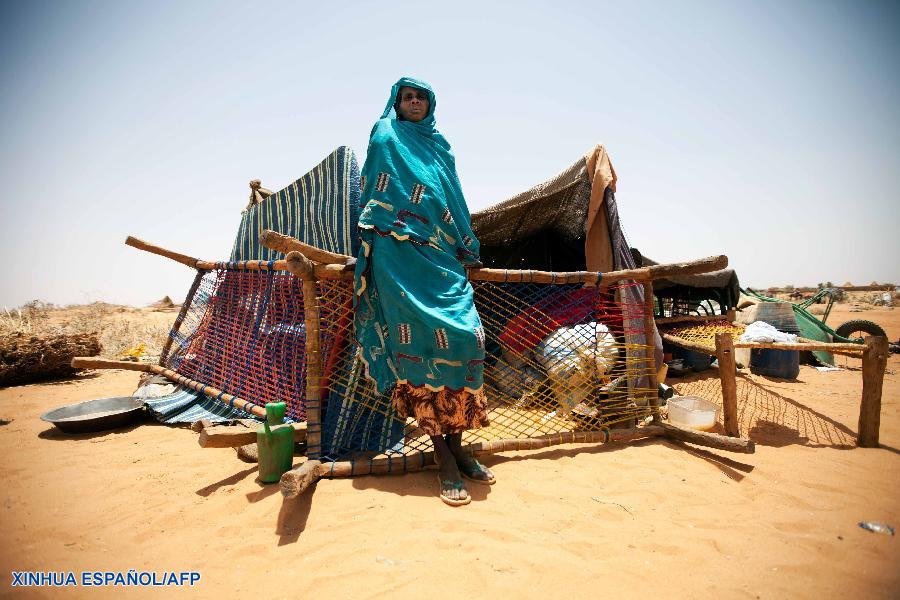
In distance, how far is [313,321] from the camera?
2.40m

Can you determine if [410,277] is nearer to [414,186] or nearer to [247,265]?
[414,186]

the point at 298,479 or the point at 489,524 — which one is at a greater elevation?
the point at 298,479

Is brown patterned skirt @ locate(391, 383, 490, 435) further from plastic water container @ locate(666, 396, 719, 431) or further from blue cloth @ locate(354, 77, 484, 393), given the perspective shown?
plastic water container @ locate(666, 396, 719, 431)

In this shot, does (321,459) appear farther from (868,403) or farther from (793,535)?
(868,403)

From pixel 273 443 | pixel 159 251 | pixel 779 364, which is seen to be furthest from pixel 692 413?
pixel 159 251

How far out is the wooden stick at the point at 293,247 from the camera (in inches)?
84.5

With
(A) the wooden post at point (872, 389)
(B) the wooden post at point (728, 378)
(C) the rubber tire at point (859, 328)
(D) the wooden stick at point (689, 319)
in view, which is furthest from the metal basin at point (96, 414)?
(C) the rubber tire at point (859, 328)

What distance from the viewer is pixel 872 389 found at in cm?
297

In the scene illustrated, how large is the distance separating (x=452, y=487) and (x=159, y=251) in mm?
3824

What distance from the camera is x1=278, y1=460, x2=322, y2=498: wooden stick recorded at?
187 cm

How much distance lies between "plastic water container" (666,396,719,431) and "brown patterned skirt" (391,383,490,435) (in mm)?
1946

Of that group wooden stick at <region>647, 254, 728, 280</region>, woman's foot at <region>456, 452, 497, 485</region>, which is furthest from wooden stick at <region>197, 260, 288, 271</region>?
wooden stick at <region>647, 254, 728, 280</region>

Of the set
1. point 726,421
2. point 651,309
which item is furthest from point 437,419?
point 726,421

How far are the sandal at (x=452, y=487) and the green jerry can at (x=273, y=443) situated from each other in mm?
894
